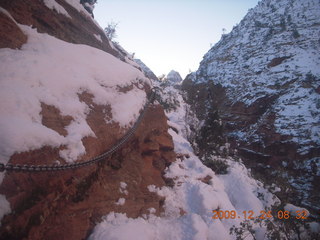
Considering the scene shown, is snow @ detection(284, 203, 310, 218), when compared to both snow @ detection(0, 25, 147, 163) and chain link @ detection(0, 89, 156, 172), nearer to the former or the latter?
chain link @ detection(0, 89, 156, 172)

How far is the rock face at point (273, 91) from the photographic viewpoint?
1648 centimetres

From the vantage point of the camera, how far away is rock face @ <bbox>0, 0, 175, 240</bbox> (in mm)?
2539

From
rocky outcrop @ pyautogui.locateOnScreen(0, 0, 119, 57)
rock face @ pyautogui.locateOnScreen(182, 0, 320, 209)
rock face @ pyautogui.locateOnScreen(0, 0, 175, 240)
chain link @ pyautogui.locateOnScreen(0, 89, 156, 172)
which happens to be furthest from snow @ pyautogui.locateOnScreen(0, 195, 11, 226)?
rock face @ pyautogui.locateOnScreen(182, 0, 320, 209)

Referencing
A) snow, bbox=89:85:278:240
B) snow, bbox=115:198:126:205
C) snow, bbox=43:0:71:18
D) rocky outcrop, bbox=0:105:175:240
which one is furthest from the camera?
snow, bbox=43:0:71:18

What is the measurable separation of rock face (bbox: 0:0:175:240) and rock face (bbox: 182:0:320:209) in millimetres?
9102

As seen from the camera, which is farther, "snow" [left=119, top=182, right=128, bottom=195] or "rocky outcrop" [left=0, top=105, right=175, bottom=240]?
"snow" [left=119, top=182, right=128, bottom=195]

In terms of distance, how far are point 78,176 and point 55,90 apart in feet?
5.30

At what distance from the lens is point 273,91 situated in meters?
20.7

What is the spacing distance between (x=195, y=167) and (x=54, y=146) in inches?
211

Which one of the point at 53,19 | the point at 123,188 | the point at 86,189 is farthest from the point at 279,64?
the point at 86,189

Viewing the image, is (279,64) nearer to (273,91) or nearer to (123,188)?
(273,91)

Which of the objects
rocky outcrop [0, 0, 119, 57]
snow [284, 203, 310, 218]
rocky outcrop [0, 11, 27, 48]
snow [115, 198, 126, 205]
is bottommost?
snow [115, 198, 126, 205]

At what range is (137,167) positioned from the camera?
489 cm

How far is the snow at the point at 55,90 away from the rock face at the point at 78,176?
0.42 ft
